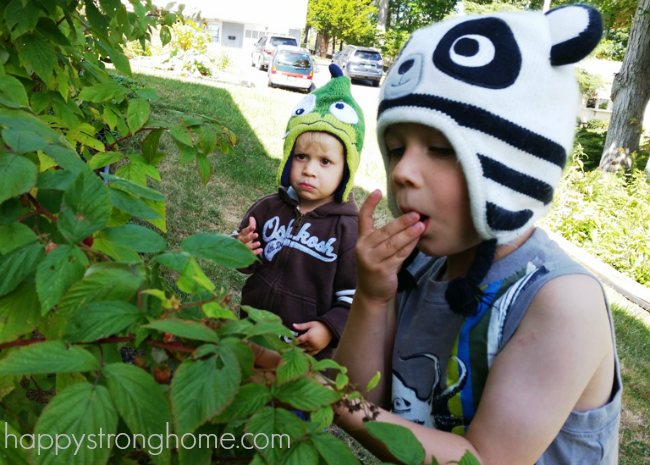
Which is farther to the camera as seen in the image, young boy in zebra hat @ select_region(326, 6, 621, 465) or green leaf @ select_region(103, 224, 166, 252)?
young boy in zebra hat @ select_region(326, 6, 621, 465)

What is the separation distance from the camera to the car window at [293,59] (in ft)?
57.4

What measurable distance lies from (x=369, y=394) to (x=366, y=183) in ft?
20.5

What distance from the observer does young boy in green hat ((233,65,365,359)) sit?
2.39 m

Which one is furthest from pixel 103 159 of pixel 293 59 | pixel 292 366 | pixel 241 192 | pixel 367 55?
pixel 367 55

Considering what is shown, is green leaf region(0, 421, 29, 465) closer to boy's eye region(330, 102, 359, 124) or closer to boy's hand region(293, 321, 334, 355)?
boy's hand region(293, 321, 334, 355)

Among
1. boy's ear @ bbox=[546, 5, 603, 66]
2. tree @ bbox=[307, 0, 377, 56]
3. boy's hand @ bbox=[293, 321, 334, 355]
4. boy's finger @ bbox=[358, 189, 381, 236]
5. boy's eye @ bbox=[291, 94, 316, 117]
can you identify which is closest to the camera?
boy's ear @ bbox=[546, 5, 603, 66]

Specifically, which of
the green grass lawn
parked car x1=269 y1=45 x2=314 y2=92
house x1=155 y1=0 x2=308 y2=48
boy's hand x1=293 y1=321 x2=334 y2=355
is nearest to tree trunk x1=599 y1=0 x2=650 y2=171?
the green grass lawn

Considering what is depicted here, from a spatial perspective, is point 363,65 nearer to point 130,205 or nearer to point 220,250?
point 130,205

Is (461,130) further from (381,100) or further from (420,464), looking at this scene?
(420,464)

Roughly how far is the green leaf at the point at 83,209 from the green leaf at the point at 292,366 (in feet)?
1.02

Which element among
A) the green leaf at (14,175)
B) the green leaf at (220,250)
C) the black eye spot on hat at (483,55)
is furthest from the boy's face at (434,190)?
the green leaf at (14,175)

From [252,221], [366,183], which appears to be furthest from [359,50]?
[252,221]

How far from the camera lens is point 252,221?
8.09 feet

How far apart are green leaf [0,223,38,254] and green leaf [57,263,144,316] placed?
0.14m
